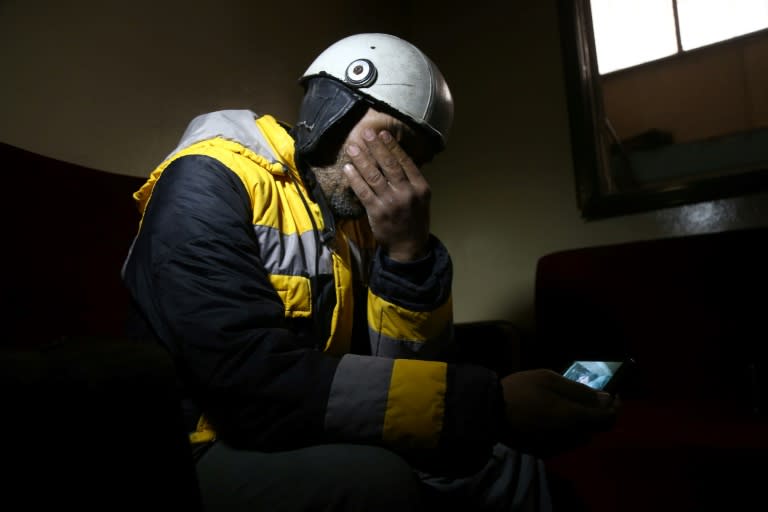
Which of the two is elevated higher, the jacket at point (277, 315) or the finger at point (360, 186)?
the finger at point (360, 186)

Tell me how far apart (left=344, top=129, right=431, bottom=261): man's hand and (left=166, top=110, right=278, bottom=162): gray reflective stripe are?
0.14 metres

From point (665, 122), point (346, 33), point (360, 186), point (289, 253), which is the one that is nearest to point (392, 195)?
point (360, 186)

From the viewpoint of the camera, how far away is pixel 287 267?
0.73 m

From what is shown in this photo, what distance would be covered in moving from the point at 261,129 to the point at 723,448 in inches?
36.4

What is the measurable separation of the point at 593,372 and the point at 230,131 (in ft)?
2.53

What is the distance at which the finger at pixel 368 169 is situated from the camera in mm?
791

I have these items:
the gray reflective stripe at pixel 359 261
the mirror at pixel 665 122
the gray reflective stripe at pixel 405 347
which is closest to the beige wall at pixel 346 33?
the mirror at pixel 665 122

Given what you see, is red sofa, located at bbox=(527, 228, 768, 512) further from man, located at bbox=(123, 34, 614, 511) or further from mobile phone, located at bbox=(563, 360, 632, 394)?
man, located at bbox=(123, 34, 614, 511)

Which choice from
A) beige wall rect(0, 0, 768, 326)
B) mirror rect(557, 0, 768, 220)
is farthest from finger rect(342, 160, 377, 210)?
mirror rect(557, 0, 768, 220)

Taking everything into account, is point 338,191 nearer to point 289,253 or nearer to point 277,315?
point 289,253

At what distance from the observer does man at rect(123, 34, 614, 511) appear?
1.76ft

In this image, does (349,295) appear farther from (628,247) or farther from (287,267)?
(628,247)

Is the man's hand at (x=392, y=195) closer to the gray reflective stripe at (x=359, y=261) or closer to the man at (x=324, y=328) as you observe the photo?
the man at (x=324, y=328)

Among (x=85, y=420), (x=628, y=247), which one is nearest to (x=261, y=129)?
(x=85, y=420)
